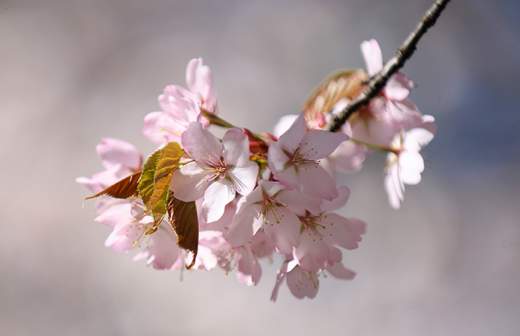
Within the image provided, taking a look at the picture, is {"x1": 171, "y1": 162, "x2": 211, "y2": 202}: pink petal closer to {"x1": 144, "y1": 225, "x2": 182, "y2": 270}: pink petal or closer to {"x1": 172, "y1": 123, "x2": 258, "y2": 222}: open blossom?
{"x1": 172, "y1": 123, "x2": 258, "y2": 222}: open blossom

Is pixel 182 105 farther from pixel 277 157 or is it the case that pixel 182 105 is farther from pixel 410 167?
pixel 410 167

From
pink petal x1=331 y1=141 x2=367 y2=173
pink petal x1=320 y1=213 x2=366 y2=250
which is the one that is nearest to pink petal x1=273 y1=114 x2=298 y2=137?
pink petal x1=331 y1=141 x2=367 y2=173

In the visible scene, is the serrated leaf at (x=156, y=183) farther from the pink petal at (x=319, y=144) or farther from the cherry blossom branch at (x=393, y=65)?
the cherry blossom branch at (x=393, y=65)

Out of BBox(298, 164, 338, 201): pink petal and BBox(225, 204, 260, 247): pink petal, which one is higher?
BBox(298, 164, 338, 201): pink petal

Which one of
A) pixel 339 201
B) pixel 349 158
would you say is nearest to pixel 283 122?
pixel 349 158

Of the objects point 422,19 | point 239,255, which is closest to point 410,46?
point 422,19

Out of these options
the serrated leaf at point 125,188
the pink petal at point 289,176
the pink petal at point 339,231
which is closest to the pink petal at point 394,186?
the pink petal at point 339,231
